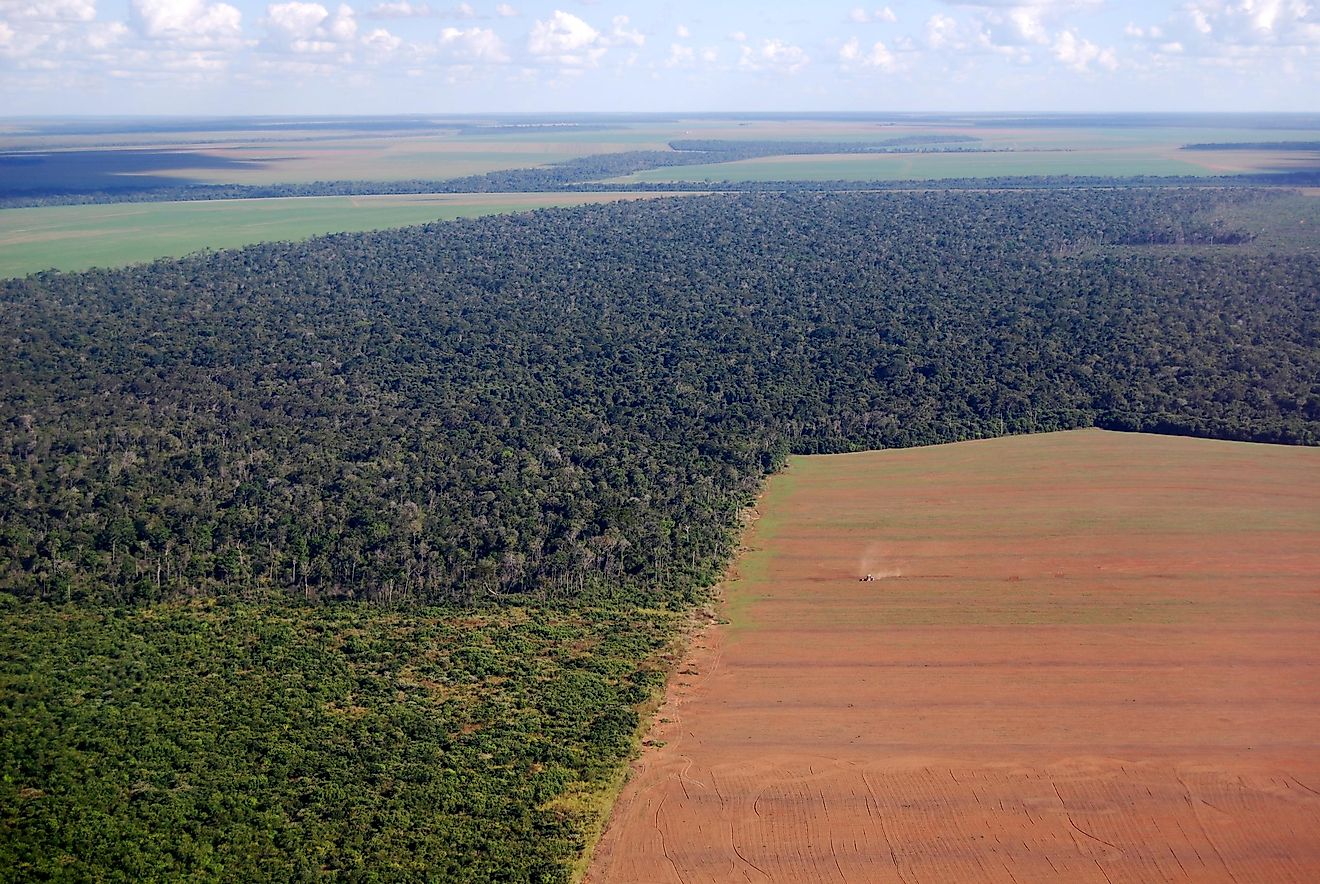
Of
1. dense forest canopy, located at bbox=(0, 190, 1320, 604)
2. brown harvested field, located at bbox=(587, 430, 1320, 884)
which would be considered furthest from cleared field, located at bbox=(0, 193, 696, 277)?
brown harvested field, located at bbox=(587, 430, 1320, 884)

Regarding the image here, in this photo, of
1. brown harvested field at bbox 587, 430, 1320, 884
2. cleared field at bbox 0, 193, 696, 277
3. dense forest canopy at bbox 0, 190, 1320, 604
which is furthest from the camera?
cleared field at bbox 0, 193, 696, 277

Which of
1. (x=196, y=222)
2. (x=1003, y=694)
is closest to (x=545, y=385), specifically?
(x=1003, y=694)

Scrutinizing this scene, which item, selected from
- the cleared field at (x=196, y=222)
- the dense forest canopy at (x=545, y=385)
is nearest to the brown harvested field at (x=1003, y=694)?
the dense forest canopy at (x=545, y=385)

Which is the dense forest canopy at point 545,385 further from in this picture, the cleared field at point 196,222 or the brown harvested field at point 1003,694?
the cleared field at point 196,222

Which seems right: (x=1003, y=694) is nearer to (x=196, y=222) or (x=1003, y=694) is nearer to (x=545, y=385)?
(x=545, y=385)

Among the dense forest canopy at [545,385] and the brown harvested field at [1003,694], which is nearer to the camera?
the brown harvested field at [1003,694]

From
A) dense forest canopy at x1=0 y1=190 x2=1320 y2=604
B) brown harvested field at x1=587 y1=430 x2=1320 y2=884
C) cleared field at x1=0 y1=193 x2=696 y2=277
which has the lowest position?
brown harvested field at x1=587 y1=430 x2=1320 y2=884

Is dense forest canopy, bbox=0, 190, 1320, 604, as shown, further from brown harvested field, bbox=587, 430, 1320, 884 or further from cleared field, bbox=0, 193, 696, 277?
cleared field, bbox=0, 193, 696, 277
